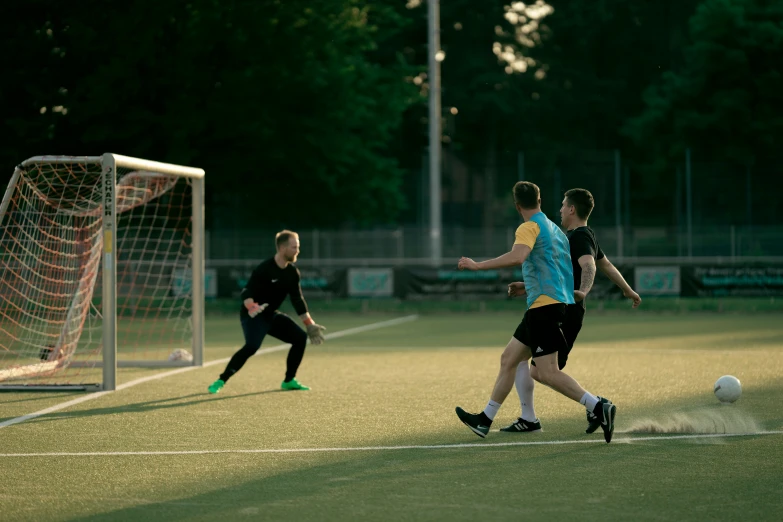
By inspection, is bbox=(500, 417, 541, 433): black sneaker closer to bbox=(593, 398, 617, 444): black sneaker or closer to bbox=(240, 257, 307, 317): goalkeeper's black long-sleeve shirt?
bbox=(593, 398, 617, 444): black sneaker

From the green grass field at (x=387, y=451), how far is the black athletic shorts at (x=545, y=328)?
0.73 m

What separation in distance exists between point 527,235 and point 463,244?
26.8 meters

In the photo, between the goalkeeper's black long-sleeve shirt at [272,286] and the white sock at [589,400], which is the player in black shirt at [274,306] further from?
the white sock at [589,400]

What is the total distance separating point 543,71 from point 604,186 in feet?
53.4

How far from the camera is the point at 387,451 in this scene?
901 centimetres

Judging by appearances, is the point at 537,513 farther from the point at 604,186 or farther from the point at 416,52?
the point at 416,52

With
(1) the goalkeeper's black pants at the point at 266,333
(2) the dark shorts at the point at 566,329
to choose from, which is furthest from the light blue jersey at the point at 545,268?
(1) the goalkeeper's black pants at the point at 266,333

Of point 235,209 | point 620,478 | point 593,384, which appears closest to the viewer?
point 620,478

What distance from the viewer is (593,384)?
45.3ft

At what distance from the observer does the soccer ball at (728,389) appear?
1136 cm

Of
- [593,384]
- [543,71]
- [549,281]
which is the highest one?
[543,71]

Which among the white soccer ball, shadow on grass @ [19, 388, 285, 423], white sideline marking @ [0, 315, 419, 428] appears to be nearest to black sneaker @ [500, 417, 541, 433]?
shadow on grass @ [19, 388, 285, 423]

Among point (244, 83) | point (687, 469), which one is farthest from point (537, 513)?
point (244, 83)

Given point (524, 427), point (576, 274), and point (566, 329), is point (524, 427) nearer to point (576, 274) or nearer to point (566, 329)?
point (566, 329)
